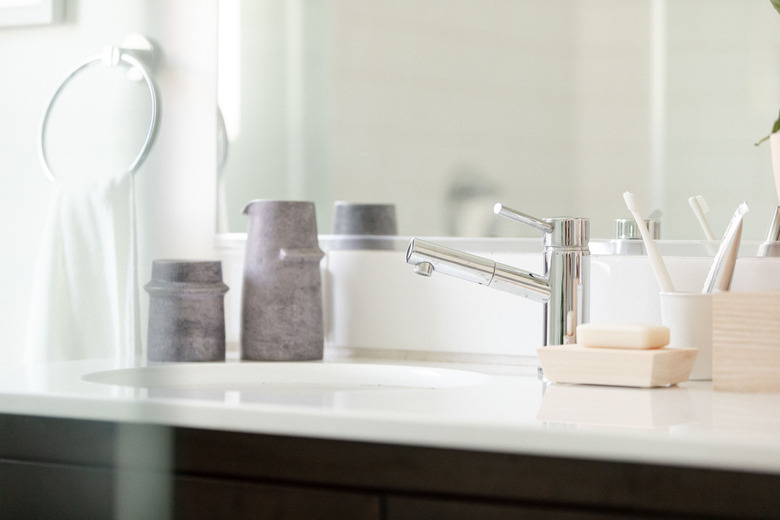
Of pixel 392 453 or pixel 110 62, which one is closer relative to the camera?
pixel 392 453

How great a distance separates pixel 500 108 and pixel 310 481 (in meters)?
0.56

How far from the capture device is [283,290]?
3.63ft

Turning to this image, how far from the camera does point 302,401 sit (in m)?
0.78


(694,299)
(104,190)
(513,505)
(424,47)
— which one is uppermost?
(424,47)

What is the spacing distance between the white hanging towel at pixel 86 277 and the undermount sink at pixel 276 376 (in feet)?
0.15

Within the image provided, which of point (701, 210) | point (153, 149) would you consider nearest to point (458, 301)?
point (701, 210)

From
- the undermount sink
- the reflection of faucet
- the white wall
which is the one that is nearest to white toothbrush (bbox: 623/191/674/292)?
the reflection of faucet

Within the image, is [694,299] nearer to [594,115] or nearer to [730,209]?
[730,209]

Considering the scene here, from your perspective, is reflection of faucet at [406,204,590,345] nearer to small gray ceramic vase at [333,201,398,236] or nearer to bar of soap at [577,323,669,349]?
bar of soap at [577,323,669,349]

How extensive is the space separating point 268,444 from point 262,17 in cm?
70

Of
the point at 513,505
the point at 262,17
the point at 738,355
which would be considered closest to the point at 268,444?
the point at 513,505

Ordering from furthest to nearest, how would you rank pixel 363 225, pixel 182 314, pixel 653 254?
pixel 363 225 < pixel 182 314 < pixel 653 254

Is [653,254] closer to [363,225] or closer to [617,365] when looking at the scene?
[617,365]

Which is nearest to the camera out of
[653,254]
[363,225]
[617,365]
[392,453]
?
[392,453]
